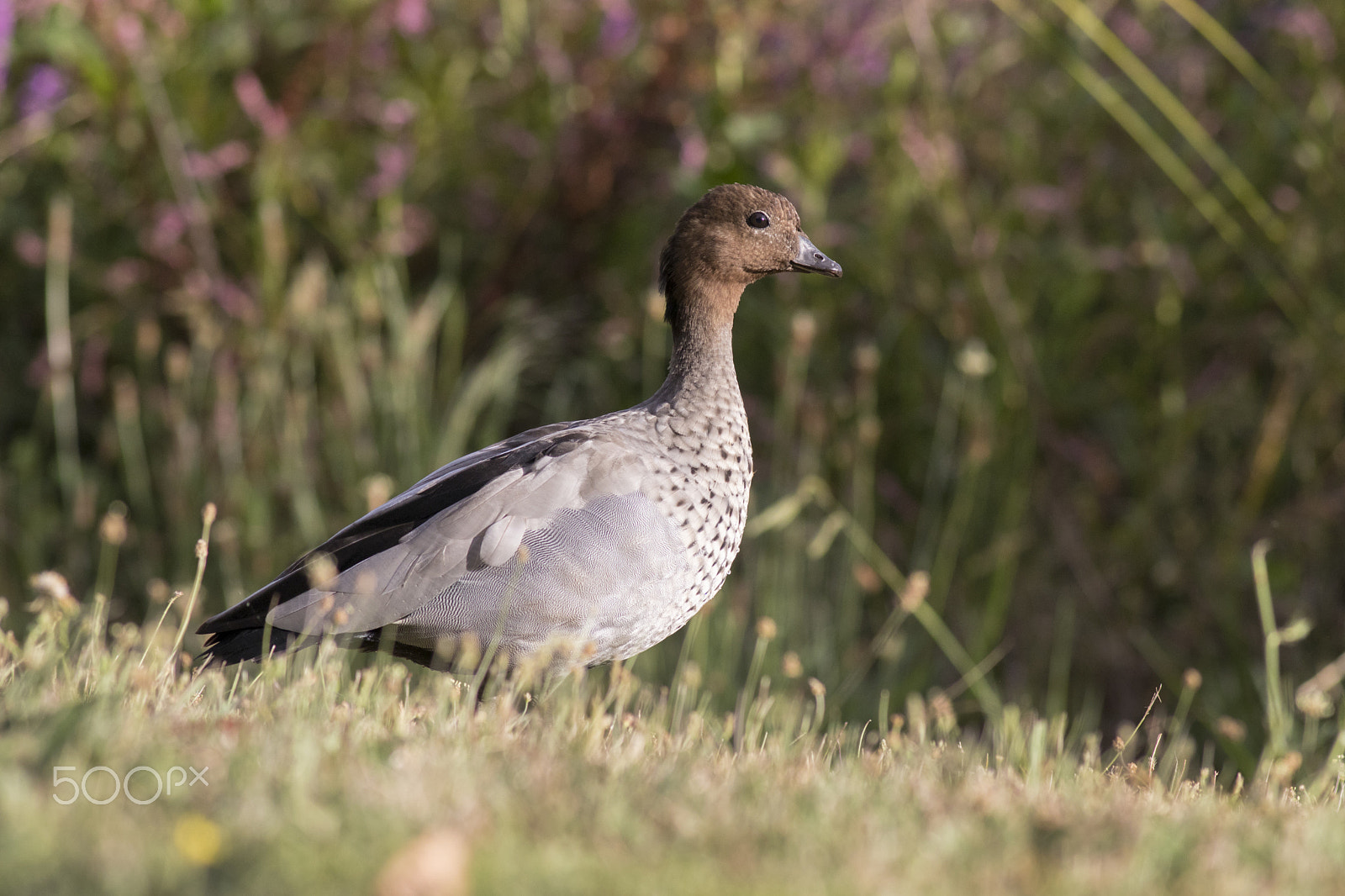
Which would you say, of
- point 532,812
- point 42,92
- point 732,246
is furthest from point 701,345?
point 42,92

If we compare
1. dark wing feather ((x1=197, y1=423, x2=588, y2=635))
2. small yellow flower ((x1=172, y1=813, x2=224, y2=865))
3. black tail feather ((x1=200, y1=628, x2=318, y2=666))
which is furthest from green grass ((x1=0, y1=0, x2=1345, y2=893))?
small yellow flower ((x1=172, y1=813, x2=224, y2=865))

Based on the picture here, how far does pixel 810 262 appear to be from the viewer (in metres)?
4.25

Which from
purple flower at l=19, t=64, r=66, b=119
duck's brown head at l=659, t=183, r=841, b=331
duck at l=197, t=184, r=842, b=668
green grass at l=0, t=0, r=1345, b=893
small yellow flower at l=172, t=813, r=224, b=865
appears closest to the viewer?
small yellow flower at l=172, t=813, r=224, b=865

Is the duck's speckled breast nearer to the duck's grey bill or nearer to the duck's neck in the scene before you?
the duck's neck

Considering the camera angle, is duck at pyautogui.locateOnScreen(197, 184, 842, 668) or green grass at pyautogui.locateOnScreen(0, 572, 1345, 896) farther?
duck at pyautogui.locateOnScreen(197, 184, 842, 668)

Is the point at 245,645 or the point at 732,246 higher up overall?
the point at 732,246

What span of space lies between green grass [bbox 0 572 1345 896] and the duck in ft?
0.98

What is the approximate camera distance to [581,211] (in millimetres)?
6180

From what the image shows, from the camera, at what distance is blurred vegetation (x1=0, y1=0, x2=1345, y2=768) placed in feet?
17.7

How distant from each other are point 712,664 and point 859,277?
72.7 inches

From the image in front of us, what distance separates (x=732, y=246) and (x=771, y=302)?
1.77 m

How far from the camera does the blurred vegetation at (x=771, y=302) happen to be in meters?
→ 5.41

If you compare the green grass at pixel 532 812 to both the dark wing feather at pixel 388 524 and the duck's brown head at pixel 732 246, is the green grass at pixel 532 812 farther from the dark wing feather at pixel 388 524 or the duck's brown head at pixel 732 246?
the duck's brown head at pixel 732 246

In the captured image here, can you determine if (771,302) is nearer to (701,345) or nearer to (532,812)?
(701,345)
